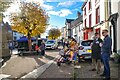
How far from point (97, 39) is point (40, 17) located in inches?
787

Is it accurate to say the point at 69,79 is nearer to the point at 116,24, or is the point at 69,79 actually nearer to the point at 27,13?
the point at 116,24

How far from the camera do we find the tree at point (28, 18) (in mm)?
28359

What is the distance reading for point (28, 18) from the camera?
28234 mm

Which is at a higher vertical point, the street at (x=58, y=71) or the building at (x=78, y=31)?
the building at (x=78, y=31)

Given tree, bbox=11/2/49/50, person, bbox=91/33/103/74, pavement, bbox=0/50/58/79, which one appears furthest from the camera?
tree, bbox=11/2/49/50

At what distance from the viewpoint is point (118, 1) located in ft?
52.9

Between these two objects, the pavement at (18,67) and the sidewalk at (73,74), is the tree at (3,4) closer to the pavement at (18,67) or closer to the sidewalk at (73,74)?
the pavement at (18,67)

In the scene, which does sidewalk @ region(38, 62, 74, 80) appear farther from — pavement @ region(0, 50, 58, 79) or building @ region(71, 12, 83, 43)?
building @ region(71, 12, 83, 43)

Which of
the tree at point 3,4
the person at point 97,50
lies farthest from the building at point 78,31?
the person at point 97,50

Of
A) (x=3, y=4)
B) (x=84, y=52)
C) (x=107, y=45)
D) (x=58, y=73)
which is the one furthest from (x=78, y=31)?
(x=107, y=45)

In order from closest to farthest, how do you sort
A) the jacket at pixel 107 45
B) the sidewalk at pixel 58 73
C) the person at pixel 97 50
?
the jacket at pixel 107 45, the sidewalk at pixel 58 73, the person at pixel 97 50

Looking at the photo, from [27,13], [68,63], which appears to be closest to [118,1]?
[68,63]

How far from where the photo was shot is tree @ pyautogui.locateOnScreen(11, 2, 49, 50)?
93.0ft

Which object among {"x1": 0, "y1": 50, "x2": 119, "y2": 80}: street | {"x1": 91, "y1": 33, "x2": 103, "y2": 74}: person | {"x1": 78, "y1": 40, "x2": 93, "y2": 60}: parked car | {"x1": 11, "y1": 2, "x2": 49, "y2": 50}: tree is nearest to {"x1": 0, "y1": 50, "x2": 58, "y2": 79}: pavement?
{"x1": 0, "y1": 50, "x2": 119, "y2": 80}: street
